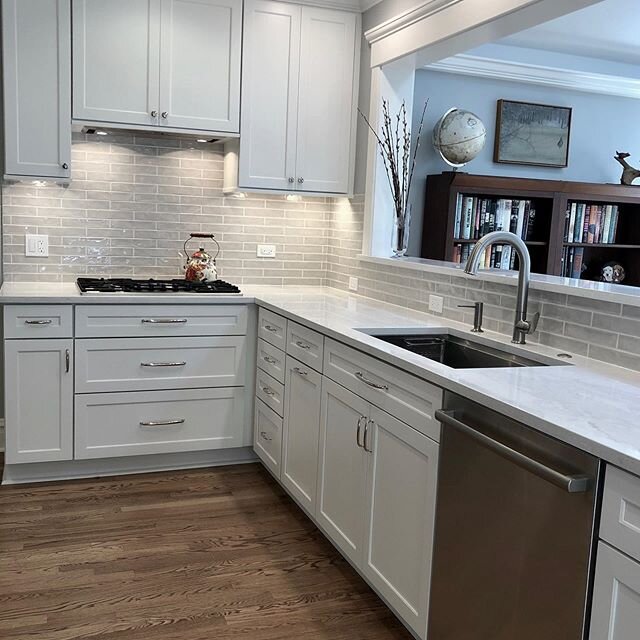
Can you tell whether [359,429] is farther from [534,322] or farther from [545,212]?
[545,212]

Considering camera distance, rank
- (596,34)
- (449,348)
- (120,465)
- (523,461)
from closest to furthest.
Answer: (523,461), (449,348), (120,465), (596,34)

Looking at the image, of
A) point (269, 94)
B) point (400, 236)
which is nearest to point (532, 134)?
point (400, 236)

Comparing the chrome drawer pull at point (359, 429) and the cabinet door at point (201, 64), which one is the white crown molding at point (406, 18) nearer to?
the cabinet door at point (201, 64)

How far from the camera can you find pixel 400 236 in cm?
397

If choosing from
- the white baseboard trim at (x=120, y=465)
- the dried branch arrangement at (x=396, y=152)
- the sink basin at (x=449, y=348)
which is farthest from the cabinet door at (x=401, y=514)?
the dried branch arrangement at (x=396, y=152)

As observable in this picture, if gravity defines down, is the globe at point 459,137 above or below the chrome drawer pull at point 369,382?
above

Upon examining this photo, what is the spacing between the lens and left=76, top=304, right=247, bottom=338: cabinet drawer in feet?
11.8

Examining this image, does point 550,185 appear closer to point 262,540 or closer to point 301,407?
point 301,407

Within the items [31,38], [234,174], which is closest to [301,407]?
[234,174]

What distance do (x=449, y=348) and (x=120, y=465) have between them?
1.87 m

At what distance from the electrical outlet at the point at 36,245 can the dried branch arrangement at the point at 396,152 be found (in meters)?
1.85

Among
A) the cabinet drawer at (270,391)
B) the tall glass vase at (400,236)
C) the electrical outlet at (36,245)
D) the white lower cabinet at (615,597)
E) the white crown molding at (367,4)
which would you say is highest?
the white crown molding at (367,4)

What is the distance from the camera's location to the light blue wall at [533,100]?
519 cm

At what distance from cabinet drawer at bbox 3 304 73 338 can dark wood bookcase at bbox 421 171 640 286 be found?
251 cm
